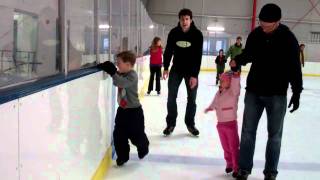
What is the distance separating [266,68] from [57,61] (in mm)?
1396

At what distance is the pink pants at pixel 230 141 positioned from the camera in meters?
2.86

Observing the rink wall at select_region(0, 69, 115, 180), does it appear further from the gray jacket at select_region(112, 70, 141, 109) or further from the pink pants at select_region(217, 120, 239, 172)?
the pink pants at select_region(217, 120, 239, 172)

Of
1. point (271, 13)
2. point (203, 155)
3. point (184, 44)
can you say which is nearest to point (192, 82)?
point (184, 44)

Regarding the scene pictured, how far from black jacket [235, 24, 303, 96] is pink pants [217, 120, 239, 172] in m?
0.35

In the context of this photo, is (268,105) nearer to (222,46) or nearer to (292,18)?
(222,46)

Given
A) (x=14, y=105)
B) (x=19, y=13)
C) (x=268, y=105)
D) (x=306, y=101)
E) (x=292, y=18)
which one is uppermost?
(x=292, y=18)

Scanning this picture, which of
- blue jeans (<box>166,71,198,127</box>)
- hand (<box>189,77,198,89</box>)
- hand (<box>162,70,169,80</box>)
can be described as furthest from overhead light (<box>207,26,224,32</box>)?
hand (<box>189,77,198,89</box>)

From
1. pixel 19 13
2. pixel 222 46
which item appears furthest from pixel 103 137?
pixel 222 46

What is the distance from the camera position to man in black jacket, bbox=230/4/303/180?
2.51 meters

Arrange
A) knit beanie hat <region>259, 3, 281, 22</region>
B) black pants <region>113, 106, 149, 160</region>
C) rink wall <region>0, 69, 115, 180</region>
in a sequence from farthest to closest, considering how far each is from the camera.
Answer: black pants <region>113, 106, 149, 160</region> → knit beanie hat <region>259, 3, 281, 22</region> → rink wall <region>0, 69, 115, 180</region>

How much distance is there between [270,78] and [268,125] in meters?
0.33

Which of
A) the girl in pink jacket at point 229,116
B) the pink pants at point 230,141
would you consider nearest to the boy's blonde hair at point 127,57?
the girl in pink jacket at point 229,116

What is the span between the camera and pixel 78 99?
2.03 meters

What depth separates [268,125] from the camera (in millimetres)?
2668
